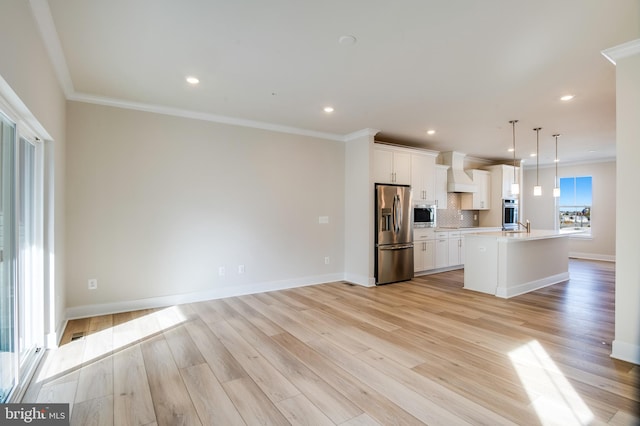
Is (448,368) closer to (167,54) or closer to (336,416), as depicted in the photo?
(336,416)

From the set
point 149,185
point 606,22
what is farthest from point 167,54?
point 606,22

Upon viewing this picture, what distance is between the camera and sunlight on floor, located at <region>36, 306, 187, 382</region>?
2.58 meters

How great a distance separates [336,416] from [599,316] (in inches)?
148

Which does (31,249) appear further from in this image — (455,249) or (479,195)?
(479,195)

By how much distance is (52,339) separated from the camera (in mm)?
2885

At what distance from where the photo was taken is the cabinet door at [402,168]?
5.75 meters

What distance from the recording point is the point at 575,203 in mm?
8711

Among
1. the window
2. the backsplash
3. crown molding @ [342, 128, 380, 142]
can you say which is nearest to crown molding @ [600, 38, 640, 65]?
crown molding @ [342, 128, 380, 142]

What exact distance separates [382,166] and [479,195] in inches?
130

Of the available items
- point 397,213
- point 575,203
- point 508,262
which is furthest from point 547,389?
point 575,203

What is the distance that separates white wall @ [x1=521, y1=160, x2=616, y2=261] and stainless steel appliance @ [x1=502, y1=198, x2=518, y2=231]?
1027mm

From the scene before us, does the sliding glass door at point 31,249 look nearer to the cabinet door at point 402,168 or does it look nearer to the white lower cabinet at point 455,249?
the cabinet door at point 402,168

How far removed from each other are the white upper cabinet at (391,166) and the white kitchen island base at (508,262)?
157 cm

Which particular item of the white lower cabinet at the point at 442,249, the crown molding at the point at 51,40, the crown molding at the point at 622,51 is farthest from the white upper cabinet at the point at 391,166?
the crown molding at the point at 51,40
